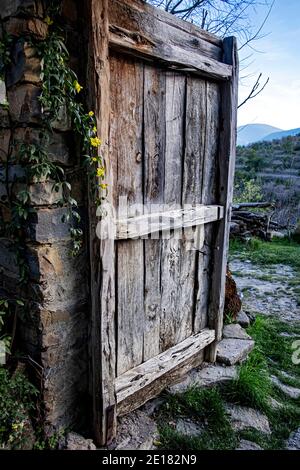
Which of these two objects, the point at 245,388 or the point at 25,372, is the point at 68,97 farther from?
the point at 245,388

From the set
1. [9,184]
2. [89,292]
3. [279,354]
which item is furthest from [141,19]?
[279,354]

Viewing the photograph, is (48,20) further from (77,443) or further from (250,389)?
(250,389)

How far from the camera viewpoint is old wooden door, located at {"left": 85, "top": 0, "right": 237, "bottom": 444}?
146 centimetres

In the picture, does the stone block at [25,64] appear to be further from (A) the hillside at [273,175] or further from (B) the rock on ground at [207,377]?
(A) the hillside at [273,175]

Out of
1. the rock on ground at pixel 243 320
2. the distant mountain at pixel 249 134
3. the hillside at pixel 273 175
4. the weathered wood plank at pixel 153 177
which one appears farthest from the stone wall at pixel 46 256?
the hillside at pixel 273 175

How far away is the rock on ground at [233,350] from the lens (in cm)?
243

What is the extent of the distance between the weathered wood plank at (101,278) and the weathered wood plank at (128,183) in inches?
5.7

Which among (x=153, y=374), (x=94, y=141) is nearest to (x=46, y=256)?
(x=94, y=141)

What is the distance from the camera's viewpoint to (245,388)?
2117 millimetres

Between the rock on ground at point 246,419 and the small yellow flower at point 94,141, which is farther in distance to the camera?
the rock on ground at point 246,419

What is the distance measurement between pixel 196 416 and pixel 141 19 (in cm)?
230

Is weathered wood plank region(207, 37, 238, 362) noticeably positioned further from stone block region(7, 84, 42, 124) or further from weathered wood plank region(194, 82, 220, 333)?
stone block region(7, 84, 42, 124)

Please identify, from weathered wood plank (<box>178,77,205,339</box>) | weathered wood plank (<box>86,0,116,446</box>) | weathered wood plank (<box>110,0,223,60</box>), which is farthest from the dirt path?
weathered wood plank (<box>110,0,223,60</box>)

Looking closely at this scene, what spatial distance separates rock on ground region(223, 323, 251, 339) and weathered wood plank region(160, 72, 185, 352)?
83 centimetres
